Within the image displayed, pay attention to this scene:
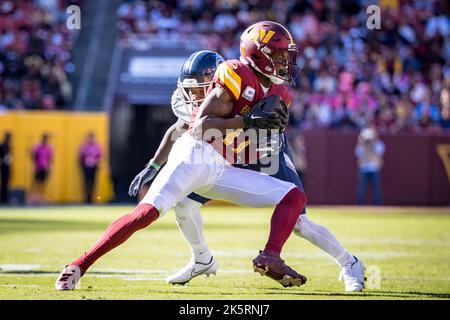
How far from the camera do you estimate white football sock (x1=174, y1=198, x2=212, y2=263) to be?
6.39 m

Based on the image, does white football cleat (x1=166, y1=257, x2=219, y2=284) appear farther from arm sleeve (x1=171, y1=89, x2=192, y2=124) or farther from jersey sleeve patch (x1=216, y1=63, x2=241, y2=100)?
jersey sleeve patch (x1=216, y1=63, x2=241, y2=100)

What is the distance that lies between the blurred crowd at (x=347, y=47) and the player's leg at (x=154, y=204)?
13402mm

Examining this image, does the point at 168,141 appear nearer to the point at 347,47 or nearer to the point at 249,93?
the point at 249,93

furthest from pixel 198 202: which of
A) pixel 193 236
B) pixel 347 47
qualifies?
pixel 347 47

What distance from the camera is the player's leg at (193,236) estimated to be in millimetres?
6391

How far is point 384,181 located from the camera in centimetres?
1939

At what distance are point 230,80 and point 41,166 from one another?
13.1 meters

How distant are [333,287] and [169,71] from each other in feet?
44.6

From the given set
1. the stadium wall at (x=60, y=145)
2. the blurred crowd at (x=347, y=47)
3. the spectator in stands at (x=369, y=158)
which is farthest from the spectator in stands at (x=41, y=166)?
the spectator in stands at (x=369, y=158)

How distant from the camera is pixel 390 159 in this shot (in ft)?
63.6

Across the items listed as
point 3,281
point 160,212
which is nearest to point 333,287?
point 160,212

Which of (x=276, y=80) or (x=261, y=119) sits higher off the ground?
(x=276, y=80)

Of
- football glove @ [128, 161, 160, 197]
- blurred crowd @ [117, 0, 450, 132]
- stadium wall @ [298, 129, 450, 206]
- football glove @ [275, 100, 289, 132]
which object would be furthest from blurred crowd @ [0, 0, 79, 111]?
football glove @ [275, 100, 289, 132]

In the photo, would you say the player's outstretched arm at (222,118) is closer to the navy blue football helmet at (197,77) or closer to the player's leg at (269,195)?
the player's leg at (269,195)
